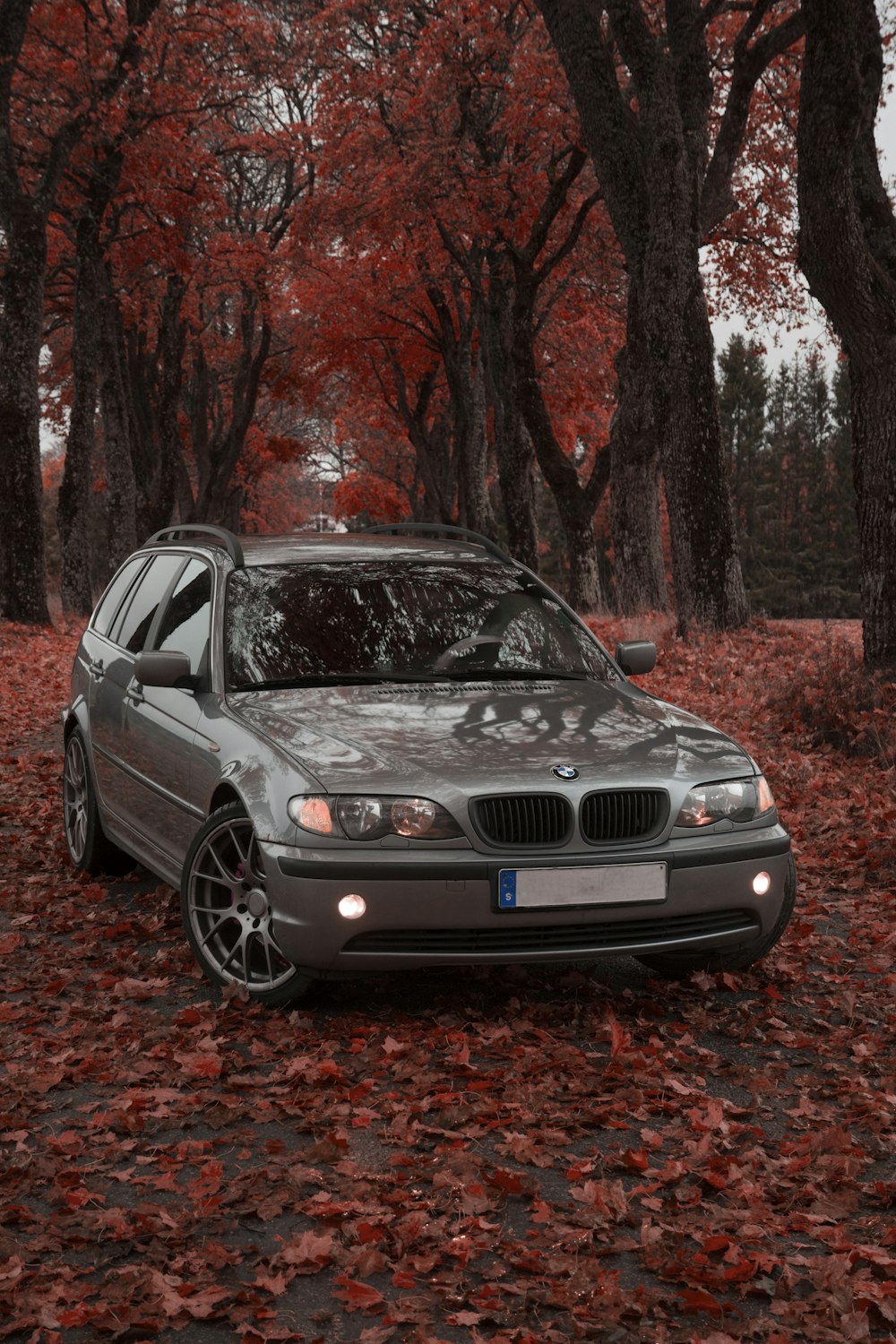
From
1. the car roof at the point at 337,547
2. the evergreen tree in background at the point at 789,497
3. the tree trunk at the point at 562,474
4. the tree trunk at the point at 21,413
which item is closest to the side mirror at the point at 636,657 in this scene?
the car roof at the point at 337,547

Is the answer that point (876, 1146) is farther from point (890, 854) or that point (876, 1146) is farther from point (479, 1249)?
point (890, 854)

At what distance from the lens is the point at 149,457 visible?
1288 inches

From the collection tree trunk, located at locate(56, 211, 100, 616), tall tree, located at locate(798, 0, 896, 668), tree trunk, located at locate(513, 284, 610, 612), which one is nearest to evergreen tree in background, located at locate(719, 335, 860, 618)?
tree trunk, located at locate(513, 284, 610, 612)

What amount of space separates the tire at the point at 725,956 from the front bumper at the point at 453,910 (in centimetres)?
46

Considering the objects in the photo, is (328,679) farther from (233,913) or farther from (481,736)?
(233,913)

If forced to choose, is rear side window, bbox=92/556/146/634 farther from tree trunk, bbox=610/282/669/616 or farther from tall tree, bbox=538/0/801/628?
tree trunk, bbox=610/282/669/616

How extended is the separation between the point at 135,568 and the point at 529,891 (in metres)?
3.90

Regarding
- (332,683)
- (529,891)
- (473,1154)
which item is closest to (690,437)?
(332,683)

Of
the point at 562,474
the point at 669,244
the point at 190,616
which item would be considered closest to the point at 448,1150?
the point at 190,616

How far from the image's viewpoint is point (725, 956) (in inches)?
223

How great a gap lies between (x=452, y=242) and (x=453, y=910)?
22823 millimetres

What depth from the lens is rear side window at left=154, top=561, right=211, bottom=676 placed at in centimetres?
635

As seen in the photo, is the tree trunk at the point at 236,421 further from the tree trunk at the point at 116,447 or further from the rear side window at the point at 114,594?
the rear side window at the point at 114,594

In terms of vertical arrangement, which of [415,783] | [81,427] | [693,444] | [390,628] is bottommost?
[415,783]
